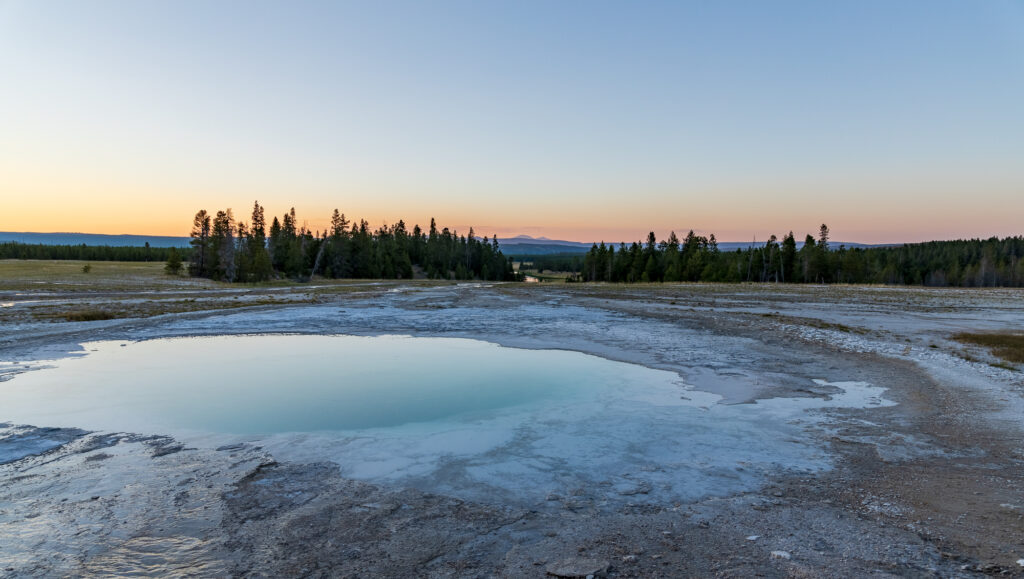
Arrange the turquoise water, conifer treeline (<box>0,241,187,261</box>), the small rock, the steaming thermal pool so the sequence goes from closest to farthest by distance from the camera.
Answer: the small rock < the steaming thermal pool < the turquoise water < conifer treeline (<box>0,241,187,261</box>)

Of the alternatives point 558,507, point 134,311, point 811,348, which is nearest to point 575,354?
point 811,348

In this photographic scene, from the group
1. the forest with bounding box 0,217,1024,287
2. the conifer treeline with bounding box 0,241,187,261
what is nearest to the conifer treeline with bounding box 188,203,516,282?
the forest with bounding box 0,217,1024,287

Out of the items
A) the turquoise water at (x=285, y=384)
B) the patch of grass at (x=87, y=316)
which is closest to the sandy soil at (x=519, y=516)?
the turquoise water at (x=285, y=384)

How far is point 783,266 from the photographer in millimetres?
100875

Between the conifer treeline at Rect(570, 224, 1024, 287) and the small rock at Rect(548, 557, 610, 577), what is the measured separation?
9725 centimetres

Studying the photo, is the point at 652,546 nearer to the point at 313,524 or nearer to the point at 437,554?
the point at 437,554

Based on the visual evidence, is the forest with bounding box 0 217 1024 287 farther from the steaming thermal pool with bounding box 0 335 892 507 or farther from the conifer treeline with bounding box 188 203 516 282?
the steaming thermal pool with bounding box 0 335 892 507

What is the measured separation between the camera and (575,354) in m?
16.6

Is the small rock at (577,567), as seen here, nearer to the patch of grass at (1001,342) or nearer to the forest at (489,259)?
the patch of grass at (1001,342)

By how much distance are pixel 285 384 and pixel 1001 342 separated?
2297cm

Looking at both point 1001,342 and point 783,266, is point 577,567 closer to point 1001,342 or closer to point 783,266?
point 1001,342

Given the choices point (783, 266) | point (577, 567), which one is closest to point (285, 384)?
point (577, 567)

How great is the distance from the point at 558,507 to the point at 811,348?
49.0 ft

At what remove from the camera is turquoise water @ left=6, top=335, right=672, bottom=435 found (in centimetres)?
917
